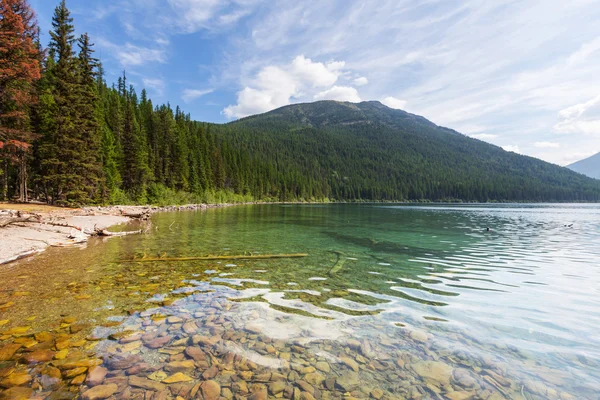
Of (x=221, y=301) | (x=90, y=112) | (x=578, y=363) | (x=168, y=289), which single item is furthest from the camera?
(x=90, y=112)

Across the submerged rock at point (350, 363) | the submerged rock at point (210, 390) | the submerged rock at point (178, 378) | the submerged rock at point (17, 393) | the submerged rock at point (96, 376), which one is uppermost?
the submerged rock at point (17, 393)

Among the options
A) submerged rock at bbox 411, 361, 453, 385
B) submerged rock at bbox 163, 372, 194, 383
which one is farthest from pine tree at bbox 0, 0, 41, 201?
submerged rock at bbox 411, 361, 453, 385

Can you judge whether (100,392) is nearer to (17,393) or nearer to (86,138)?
(17,393)

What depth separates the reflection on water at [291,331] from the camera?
3850mm

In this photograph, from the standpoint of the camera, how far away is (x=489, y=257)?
14.0 metres

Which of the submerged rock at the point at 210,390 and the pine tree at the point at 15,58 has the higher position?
the pine tree at the point at 15,58

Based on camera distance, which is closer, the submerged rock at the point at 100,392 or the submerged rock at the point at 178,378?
the submerged rock at the point at 100,392

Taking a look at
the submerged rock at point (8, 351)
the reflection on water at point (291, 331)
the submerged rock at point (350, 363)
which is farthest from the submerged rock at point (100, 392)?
the submerged rock at point (350, 363)

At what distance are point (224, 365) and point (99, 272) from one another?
7.47m

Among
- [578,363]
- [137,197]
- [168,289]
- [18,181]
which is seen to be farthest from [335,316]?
[137,197]

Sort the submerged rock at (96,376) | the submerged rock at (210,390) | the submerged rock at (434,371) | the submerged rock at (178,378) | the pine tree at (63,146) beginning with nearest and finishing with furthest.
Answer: the submerged rock at (210,390) < the submerged rock at (96,376) < the submerged rock at (178,378) < the submerged rock at (434,371) < the pine tree at (63,146)

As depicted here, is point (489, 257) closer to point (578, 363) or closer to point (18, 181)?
point (578, 363)

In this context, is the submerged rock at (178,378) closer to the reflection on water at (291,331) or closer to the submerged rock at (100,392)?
the reflection on water at (291,331)

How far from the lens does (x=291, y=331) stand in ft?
17.9
